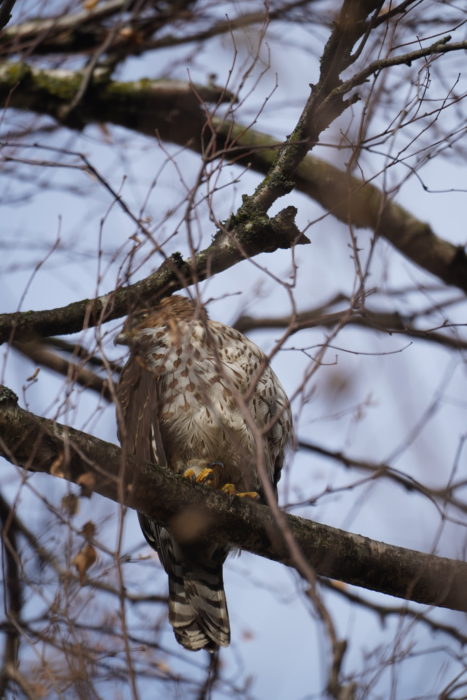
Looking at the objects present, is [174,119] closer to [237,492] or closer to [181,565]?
[237,492]

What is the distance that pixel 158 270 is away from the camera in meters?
3.78

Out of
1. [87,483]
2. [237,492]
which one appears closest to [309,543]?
[237,492]

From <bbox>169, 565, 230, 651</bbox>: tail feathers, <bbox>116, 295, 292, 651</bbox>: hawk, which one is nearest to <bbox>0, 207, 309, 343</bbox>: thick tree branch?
<bbox>116, 295, 292, 651</bbox>: hawk

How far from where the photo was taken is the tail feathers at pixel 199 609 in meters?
4.40

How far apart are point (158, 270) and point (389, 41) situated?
1.32 meters

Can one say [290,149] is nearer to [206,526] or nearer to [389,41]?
[389,41]

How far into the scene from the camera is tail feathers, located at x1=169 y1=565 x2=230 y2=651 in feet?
14.4

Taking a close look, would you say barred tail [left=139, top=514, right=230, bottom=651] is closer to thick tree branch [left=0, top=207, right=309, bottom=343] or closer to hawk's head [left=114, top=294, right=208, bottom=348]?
hawk's head [left=114, top=294, right=208, bottom=348]

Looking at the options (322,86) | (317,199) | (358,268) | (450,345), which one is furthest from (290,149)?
(450,345)

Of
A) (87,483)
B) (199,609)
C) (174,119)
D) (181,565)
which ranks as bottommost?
(87,483)

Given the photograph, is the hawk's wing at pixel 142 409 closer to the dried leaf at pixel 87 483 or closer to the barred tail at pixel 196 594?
the barred tail at pixel 196 594

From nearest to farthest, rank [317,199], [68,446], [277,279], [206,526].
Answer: [277,279] → [68,446] → [206,526] → [317,199]

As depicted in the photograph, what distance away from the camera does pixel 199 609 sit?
4465 millimetres

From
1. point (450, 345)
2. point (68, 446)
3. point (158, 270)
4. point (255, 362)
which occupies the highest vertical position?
point (450, 345)
